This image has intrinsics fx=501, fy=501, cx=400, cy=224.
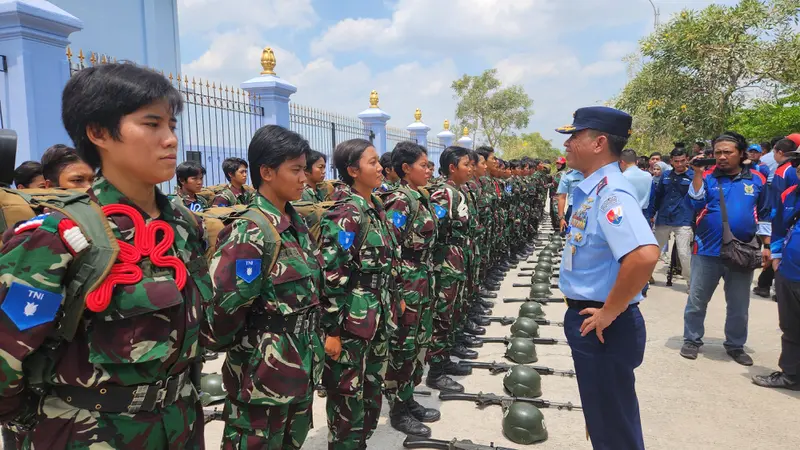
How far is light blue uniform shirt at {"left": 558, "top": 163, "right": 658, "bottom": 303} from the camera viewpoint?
2248 mm

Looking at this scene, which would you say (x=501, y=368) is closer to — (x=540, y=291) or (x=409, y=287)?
(x=409, y=287)

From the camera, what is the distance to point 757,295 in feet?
24.7

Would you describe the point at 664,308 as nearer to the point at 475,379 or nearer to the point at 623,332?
the point at 475,379

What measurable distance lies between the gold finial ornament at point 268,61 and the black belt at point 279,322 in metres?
8.11

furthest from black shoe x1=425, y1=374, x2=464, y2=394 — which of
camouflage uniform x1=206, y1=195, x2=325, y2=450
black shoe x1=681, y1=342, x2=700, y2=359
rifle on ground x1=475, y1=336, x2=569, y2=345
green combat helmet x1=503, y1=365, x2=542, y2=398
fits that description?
black shoe x1=681, y1=342, x2=700, y2=359

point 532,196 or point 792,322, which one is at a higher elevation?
point 532,196

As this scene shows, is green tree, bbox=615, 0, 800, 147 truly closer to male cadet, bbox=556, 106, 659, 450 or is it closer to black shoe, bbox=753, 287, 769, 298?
black shoe, bbox=753, 287, 769, 298

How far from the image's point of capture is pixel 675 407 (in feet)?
13.6

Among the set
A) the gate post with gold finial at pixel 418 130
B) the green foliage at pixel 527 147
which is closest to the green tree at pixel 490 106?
the green foliage at pixel 527 147

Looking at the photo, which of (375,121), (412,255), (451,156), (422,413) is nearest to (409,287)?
(412,255)

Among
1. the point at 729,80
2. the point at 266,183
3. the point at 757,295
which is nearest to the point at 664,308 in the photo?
the point at 757,295

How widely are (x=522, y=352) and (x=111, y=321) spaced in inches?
170

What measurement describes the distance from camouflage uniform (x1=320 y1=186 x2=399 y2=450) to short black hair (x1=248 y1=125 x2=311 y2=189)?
53 centimetres

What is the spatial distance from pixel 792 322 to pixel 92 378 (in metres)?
5.33
